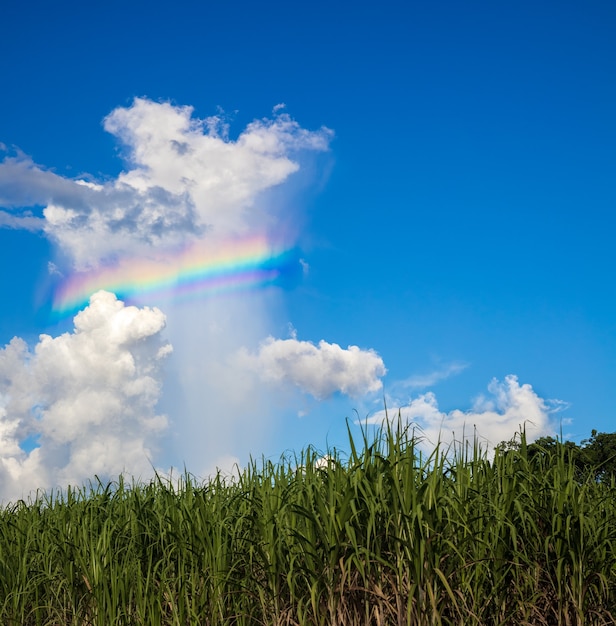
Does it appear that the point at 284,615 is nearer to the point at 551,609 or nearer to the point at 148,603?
the point at 148,603

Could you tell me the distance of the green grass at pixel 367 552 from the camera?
14.8 feet

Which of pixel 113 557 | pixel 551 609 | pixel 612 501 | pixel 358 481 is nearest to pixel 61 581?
pixel 113 557

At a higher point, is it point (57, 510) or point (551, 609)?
point (57, 510)

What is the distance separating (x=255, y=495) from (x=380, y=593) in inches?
64.3

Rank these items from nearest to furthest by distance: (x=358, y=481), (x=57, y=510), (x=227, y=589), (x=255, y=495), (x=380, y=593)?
(x=380, y=593) < (x=358, y=481) < (x=227, y=589) < (x=255, y=495) < (x=57, y=510)

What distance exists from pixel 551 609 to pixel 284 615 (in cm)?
190

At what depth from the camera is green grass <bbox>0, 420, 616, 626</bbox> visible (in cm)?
452

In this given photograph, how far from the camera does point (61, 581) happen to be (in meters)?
6.03

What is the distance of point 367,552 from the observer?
14.4ft

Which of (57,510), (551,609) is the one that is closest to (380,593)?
(551,609)

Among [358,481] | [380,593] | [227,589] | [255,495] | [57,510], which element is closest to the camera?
[380,593]

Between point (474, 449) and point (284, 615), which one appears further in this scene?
point (474, 449)

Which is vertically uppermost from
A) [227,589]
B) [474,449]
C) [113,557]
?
Result: [474,449]

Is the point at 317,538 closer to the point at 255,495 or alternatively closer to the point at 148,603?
the point at 255,495
